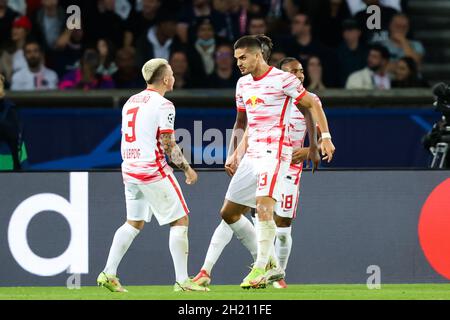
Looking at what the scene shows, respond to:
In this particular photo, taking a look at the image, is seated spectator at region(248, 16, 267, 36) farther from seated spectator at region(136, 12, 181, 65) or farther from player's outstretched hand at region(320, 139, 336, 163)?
player's outstretched hand at region(320, 139, 336, 163)

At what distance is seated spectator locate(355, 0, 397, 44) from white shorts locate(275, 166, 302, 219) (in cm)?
597

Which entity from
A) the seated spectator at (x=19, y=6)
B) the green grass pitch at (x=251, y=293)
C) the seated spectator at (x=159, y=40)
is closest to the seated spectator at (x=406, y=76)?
the seated spectator at (x=159, y=40)

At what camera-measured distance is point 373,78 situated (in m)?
16.8

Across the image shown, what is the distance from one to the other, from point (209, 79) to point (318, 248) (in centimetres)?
488

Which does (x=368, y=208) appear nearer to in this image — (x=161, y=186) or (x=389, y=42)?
(x=161, y=186)

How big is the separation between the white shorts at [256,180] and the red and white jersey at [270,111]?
0.21 ft

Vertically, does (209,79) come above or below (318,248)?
above

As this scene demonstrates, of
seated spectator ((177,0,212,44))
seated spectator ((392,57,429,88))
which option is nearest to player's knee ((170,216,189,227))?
seated spectator ((392,57,429,88))

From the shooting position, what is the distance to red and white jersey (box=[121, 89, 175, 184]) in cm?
1037

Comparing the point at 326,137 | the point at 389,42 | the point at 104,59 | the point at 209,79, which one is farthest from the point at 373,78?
the point at 326,137

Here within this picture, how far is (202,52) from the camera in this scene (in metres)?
16.8

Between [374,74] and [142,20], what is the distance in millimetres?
3130

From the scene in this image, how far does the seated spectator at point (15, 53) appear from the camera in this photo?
16.9 metres

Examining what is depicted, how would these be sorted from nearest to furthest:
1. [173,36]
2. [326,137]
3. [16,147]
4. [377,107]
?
[326,137] → [16,147] → [377,107] → [173,36]
